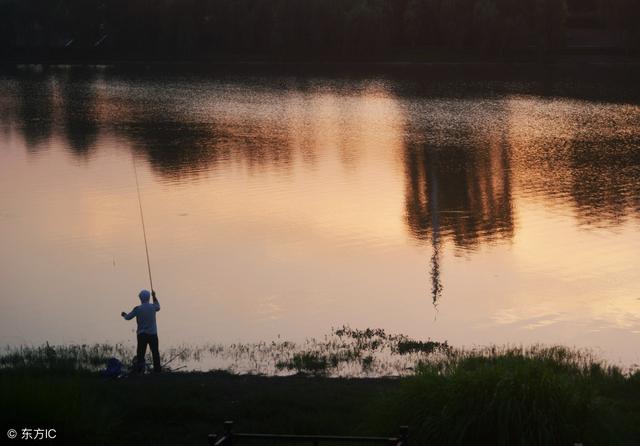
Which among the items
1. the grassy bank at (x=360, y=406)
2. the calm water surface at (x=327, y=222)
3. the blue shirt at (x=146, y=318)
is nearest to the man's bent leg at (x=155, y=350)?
the blue shirt at (x=146, y=318)

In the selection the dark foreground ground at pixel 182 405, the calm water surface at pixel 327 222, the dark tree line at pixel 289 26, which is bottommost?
the calm water surface at pixel 327 222

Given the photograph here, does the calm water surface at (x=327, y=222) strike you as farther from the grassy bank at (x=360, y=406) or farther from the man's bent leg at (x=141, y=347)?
the grassy bank at (x=360, y=406)

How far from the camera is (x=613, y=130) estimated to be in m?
56.3

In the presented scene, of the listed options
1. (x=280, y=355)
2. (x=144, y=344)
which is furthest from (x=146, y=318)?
(x=280, y=355)

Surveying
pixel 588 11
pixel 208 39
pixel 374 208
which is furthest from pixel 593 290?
pixel 588 11

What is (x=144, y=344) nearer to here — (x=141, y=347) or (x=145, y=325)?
(x=141, y=347)

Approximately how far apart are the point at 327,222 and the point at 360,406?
1890 centimetres

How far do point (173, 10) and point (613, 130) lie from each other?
216 ft

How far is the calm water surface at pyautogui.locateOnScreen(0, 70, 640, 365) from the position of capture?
2370 centimetres

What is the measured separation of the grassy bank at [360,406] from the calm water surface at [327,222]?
5669 millimetres

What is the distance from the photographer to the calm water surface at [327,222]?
23.7m

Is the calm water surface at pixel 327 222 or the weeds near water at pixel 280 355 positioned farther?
A: the calm water surface at pixel 327 222

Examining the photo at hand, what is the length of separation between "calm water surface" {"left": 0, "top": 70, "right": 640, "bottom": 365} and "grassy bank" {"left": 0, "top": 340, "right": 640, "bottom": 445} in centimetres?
567

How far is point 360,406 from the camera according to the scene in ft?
50.2
